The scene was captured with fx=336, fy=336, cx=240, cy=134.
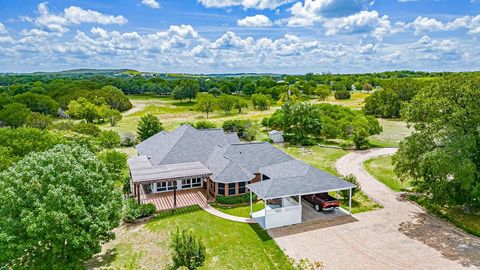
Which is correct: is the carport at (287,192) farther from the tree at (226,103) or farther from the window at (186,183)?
the tree at (226,103)

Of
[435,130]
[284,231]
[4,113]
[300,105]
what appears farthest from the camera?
[4,113]

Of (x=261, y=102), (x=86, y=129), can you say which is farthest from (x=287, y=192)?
(x=261, y=102)

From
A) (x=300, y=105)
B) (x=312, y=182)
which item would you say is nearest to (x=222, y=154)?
(x=312, y=182)

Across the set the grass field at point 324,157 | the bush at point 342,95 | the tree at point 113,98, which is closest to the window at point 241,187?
the grass field at point 324,157

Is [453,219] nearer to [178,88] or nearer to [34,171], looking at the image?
[34,171]

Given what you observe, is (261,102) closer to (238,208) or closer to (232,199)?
(232,199)
